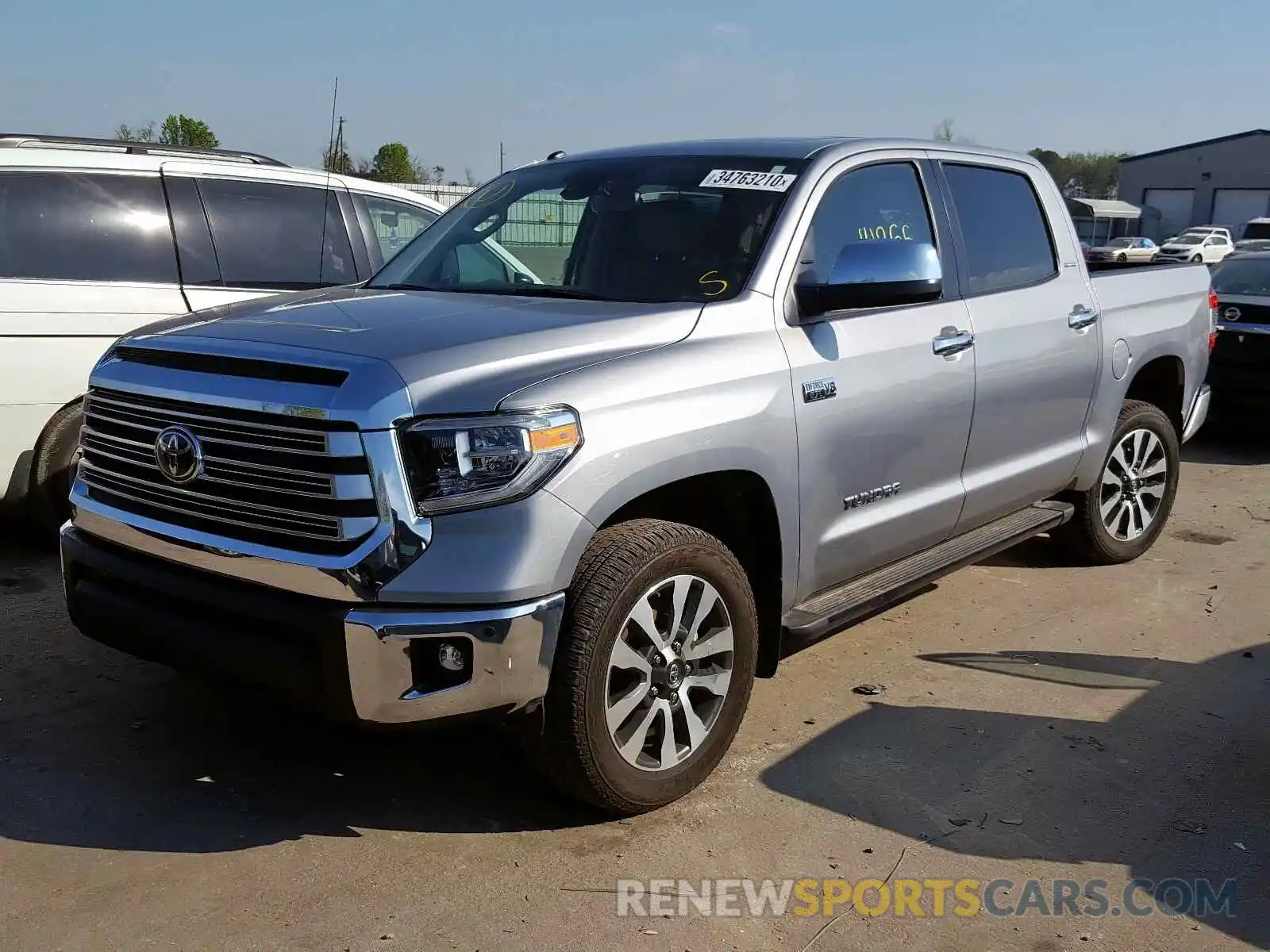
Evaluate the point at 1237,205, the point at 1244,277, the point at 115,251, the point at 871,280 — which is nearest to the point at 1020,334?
the point at 871,280

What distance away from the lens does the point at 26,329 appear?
541 centimetres

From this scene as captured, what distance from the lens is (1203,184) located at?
63.8m

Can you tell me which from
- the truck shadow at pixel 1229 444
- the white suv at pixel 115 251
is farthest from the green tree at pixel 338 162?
the truck shadow at pixel 1229 444

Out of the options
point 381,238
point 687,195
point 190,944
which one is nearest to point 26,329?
point 381,238

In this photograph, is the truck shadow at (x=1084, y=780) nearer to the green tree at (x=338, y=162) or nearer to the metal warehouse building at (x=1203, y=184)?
the green tree at (x=338, y=162)

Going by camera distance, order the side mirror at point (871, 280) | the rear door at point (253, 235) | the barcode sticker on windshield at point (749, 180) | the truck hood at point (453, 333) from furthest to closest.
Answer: the rear door at point (253, 235) < the barcode sticker on windshield at point (749, 180) < the side mirror at point (871, 280) < the truck hood at point (453, 333)

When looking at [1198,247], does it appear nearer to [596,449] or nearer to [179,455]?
[596,449]

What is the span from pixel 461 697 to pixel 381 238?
432 cm

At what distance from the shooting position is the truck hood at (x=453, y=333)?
120 inches

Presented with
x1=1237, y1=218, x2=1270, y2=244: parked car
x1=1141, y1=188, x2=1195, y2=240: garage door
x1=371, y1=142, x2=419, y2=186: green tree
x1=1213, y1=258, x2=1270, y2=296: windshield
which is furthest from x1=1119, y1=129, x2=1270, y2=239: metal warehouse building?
x1=1213, y1=258, x2=1270, y2=296: windshield

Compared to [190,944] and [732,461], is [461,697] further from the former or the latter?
[732,461]

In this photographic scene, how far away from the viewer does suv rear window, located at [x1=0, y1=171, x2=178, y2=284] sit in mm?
5531

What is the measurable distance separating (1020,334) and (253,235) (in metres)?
3.92

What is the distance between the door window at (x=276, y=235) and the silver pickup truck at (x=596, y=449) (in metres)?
1.83
